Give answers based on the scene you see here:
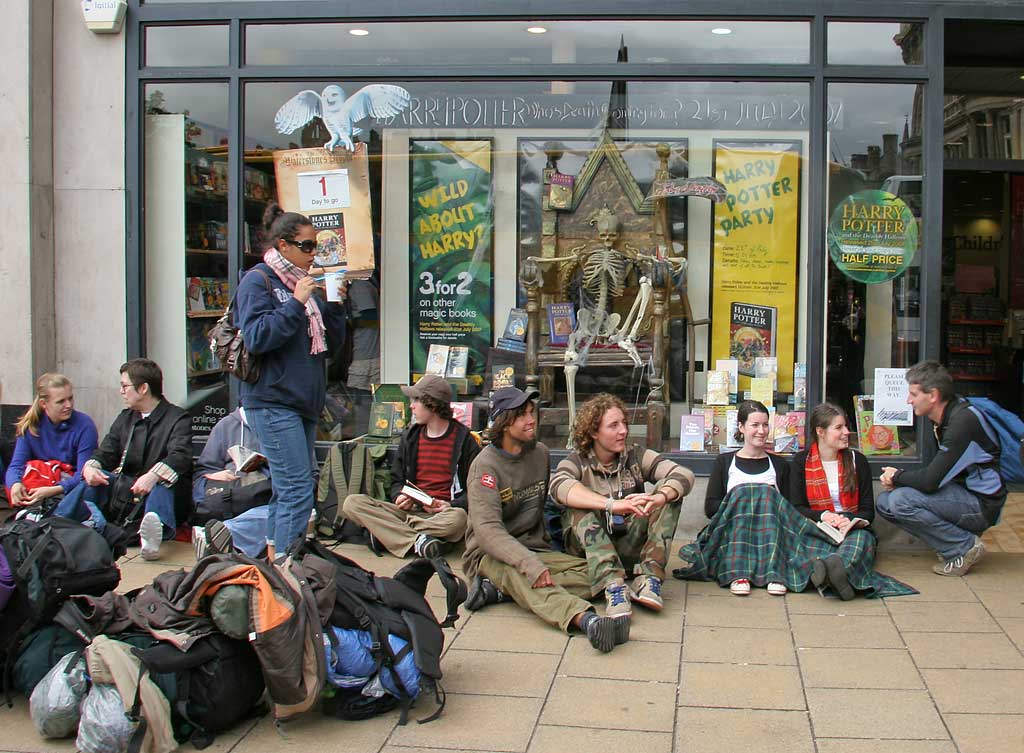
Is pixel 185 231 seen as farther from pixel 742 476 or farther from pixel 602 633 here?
pixel 602 633

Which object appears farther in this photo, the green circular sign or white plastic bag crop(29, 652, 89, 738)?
the green circular sign

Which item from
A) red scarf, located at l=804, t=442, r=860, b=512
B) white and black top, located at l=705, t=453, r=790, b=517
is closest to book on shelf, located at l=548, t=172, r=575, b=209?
white and black top, located at l=705, t=453, r=790, b=517

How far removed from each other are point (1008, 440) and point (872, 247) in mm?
1710

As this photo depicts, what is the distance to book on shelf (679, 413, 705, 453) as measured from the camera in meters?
7.54

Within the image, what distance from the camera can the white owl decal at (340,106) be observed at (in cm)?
768

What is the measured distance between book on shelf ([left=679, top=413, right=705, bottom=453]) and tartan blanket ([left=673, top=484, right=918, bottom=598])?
1.53 metres

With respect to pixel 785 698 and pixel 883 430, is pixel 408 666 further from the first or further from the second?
pixel 883 430

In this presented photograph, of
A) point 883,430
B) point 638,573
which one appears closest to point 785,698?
point 638,573

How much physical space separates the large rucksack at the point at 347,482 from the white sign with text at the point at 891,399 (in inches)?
122

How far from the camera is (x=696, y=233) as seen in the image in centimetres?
782

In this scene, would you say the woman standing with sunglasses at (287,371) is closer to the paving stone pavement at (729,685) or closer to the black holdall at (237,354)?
the black holdall at (237,354)

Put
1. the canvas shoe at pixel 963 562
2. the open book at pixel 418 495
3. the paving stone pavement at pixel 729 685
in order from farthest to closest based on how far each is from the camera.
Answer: the open book at pixel 418 495
the canvas shoe at pixel 963 562
the paving stone pavement at pixel 729 685

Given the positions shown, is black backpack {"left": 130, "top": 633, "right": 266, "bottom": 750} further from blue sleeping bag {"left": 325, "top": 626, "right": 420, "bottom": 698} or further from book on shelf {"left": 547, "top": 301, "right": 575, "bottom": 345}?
book on shelf {"left": 547, "top": 301, "right": 575, "bottom": 345}

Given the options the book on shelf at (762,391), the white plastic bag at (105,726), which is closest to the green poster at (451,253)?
the book on shelf at (762,391)
